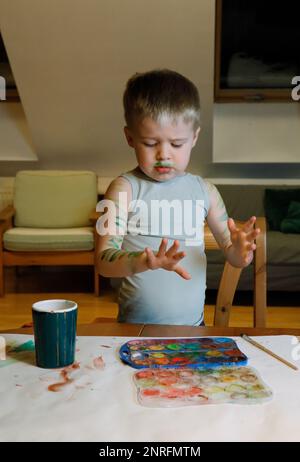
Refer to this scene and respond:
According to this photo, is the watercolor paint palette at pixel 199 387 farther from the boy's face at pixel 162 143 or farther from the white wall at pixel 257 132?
the white wall at pixel 257 132

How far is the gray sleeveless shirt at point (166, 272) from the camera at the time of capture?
133 cm

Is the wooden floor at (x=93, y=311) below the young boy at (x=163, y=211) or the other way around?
below

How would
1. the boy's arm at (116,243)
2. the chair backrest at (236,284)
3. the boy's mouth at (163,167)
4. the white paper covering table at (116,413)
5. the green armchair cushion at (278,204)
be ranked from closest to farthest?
the white paper covering table at (116,413) → the boy's arm at (116,243) → the boy's mouth at (163,167) → the chair backrest at (236,284) → the green armchair cushion at (278,204)

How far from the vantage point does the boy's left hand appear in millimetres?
1189

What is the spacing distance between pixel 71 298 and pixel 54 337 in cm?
299

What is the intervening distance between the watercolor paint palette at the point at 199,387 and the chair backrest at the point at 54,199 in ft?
10.8

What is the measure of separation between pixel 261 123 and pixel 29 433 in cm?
382

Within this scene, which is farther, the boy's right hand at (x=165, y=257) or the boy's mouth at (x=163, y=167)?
the boy's mouth at (x=163, y=167)

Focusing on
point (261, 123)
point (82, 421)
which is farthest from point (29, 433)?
point (261, 123)

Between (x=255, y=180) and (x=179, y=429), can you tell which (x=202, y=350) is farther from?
(x=255, y=180)

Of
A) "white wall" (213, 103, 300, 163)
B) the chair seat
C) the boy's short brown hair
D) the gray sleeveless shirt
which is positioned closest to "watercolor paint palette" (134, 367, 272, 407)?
the gray sleeveless shirt

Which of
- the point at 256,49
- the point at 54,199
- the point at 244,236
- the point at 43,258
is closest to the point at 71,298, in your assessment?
the point at 43,258

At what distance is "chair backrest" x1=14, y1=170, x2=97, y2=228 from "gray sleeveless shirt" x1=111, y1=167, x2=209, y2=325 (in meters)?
2.86

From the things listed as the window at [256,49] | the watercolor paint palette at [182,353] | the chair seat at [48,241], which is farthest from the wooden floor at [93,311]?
the watercolor paint palette at [182,353]
